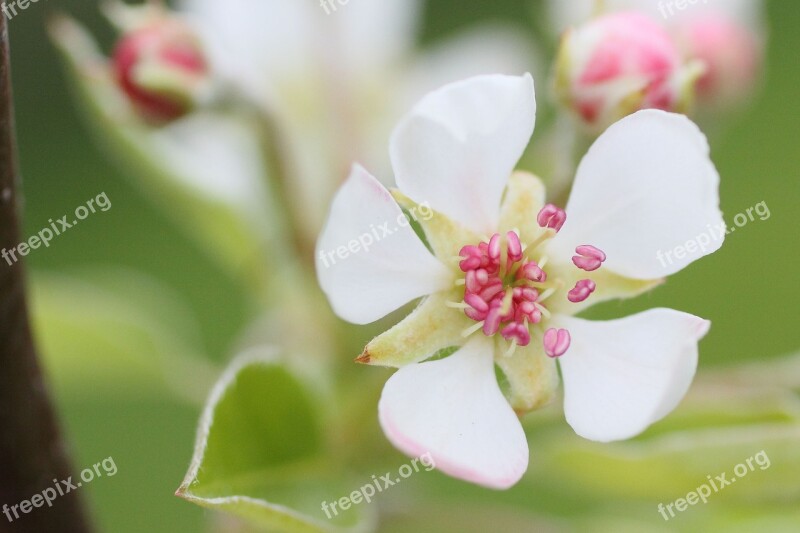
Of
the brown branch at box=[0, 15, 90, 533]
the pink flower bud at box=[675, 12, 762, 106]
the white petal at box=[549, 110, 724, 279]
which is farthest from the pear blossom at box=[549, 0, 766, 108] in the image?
the brown branch at box=[0, 15, 90, 533]

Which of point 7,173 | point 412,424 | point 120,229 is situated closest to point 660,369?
point 412,424

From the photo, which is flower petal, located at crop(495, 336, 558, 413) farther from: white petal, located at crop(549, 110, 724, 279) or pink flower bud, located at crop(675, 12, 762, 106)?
pink flower bud, located at crop(675, 12, 762, 106)

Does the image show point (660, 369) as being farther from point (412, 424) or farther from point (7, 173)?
point (7, 173)

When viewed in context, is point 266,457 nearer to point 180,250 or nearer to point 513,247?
point 513,247

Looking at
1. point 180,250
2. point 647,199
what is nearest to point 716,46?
point 647,199

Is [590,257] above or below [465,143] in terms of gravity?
below
